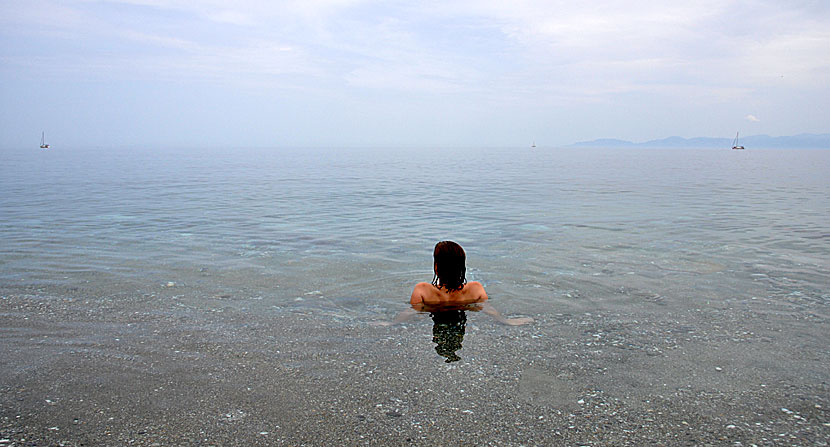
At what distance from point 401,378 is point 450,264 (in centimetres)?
255

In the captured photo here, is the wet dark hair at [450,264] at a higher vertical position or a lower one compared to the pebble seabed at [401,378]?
higher

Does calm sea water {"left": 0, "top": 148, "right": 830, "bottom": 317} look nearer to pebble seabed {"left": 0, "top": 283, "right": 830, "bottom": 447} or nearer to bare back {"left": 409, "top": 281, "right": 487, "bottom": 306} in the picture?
bare back {"left": 409, "top": 281, "right": 487, "bottom": 306}

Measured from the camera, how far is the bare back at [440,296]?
349 inches

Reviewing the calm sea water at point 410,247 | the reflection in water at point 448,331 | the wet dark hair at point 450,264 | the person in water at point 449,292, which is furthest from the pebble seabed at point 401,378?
the calm sea water at point 410,247

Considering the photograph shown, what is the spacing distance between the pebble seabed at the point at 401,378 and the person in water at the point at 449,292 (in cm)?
43

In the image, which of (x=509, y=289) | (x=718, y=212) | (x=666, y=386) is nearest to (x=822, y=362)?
(x=666, y=386)

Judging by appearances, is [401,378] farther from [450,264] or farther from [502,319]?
[502,319]

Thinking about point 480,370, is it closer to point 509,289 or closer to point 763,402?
point 763,402

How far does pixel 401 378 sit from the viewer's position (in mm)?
6383

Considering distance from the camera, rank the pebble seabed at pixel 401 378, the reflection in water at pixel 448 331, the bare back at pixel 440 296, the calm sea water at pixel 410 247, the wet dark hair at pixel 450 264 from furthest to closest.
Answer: the calm sea water at pixel 410 247
the bare back at pixel 440 296
the wet dark hair at pixel 450 264
the reflection in water at pixel 448 331
the pebble seabed at pixel 401 378

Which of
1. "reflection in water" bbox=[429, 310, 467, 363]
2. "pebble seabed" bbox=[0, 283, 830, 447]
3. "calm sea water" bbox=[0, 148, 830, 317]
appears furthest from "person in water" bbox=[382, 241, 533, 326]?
"calm sea water" bbox=[0, 148, 830, 317]

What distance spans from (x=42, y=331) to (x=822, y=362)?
10296 mm

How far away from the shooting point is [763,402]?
5.79 metres

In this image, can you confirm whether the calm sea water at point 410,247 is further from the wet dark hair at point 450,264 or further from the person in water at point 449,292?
the wet dark hair at point 450,264
